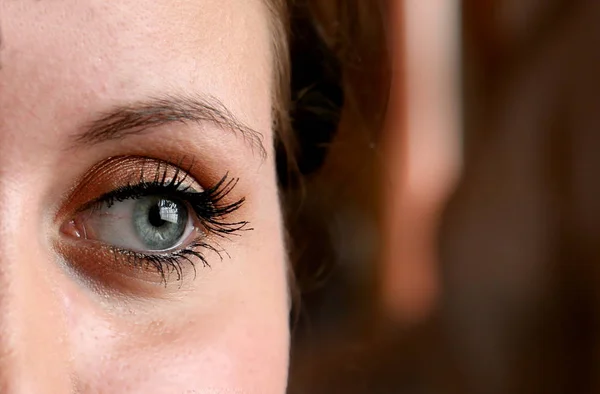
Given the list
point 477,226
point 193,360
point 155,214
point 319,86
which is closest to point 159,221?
Answer: point 155,214

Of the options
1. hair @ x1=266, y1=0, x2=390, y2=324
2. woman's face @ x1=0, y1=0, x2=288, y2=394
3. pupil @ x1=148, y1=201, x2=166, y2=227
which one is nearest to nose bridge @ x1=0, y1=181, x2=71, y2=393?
woman's face @ x1=0, y1=0, x2=288, y2=394

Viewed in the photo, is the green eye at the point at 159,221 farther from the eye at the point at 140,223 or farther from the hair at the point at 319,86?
the hair at the point at 319,86

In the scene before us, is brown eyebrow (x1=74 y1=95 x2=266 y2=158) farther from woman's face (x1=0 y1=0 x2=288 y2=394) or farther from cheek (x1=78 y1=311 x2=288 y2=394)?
cheek (x1=78 y1=311 x2=288 y2=394)

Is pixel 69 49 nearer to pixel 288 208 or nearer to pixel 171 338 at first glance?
pixel 171 338

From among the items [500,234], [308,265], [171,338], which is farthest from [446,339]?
[171,338]

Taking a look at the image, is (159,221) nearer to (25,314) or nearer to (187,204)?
(187,204)
